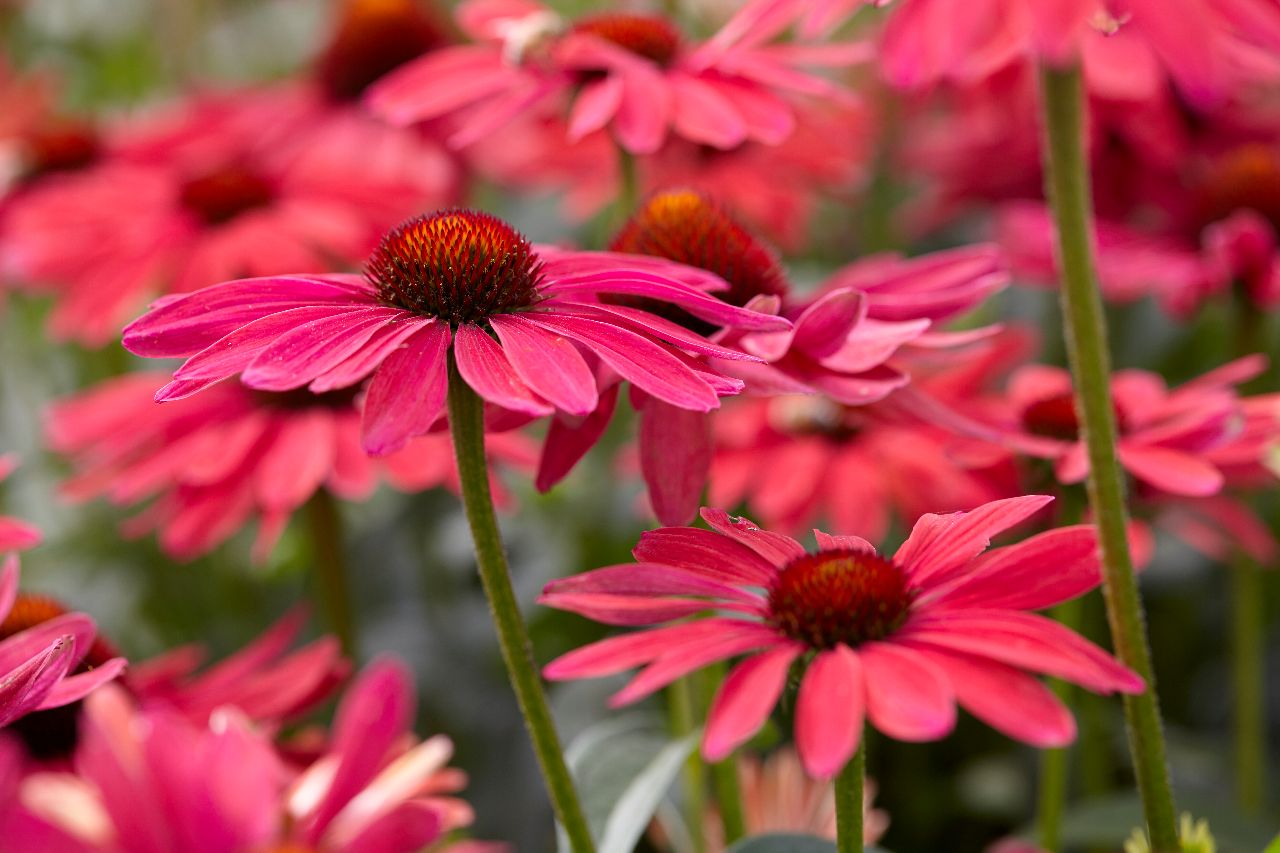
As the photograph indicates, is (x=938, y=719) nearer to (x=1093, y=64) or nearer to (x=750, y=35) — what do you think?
(x=750, y=35)

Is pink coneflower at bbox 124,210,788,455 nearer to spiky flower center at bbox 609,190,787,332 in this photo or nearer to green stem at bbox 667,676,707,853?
spiky flower center at bbox 609,190,787,332

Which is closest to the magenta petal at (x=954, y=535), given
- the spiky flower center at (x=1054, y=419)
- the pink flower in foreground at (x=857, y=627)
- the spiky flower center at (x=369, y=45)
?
the pink flower in foreground at (x=857, y=627)

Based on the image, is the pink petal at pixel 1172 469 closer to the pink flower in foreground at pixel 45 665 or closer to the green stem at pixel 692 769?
the green stem at pixel 692 769

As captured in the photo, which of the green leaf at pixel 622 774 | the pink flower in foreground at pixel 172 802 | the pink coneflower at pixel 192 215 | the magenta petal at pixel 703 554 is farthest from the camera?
the pink coneflower at pixel 192 215

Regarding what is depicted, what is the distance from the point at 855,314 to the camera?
52 centimetres

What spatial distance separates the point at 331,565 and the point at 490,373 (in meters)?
0.39

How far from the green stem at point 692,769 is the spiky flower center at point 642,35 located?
343 mm

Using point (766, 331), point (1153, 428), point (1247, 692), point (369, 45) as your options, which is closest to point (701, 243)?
point (766, 331)

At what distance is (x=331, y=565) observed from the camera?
791 mm

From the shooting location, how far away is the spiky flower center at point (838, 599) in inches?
16.8

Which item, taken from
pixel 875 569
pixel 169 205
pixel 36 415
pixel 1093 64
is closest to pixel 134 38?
pixel 36 415

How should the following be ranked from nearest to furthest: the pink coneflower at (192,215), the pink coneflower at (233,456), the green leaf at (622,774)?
1. the green leaf at (622,774)
2. the pink coneflower at (233,456)
3. the pink coneflower at (192,215)

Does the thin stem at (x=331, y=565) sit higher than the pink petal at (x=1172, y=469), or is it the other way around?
the thin stem at (x=331, y=565)

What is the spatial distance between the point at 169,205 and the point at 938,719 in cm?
86
